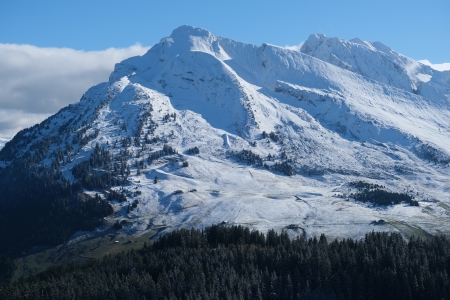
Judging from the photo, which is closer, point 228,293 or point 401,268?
point 228,293

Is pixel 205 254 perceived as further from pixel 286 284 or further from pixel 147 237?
pixel 147 237

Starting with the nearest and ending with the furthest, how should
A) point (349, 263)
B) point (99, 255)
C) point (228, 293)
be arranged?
1. point (228, 293)
2. point (349, 263)
3. point (99, 255)

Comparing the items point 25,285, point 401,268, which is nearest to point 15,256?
point 25,285

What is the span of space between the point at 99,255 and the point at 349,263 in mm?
97204

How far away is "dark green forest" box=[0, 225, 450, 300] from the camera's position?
113m

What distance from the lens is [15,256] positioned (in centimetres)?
19950

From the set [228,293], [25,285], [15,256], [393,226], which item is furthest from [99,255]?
[393,226]

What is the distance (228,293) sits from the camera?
109m

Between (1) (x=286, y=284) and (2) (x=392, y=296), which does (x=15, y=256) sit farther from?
(2) (x=392, y=296)

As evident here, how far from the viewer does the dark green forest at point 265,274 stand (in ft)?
370

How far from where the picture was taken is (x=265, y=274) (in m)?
121

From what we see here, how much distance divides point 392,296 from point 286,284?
22.9 metres

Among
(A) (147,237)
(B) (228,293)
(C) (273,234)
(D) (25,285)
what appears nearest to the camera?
(B) (228,293)

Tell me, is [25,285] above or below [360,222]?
below
